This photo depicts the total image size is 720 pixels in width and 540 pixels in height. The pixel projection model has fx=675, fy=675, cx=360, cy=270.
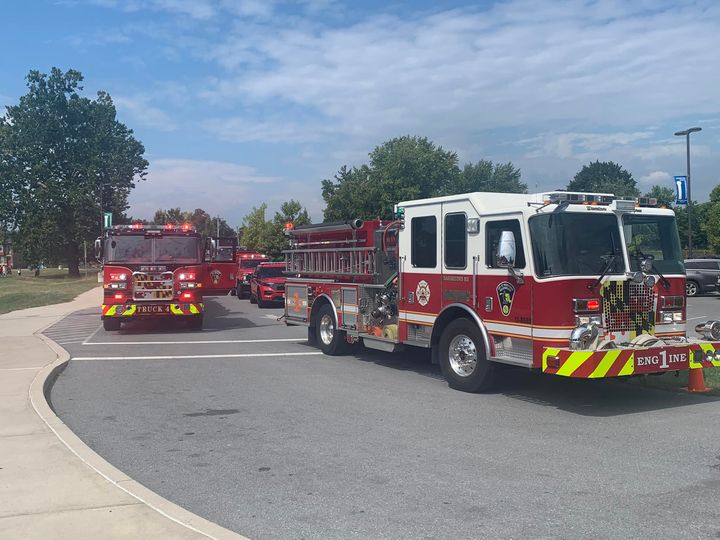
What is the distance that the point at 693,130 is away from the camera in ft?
105

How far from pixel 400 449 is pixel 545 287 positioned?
8.82 ft

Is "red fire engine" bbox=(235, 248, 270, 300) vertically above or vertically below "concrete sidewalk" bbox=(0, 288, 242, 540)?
above

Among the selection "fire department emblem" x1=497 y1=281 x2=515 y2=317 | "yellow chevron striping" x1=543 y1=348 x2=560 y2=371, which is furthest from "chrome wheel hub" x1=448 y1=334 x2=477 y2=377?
"yellow chevron striping" x1=543 y1=348 x2=560 y2=371

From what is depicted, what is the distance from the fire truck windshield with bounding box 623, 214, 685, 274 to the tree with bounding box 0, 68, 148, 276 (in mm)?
52686

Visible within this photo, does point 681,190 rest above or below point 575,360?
above

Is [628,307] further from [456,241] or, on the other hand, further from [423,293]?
[423,293]

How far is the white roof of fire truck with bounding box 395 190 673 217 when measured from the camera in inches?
320

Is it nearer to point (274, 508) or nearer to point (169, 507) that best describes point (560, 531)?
point (274, 508)

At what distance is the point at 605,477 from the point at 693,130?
1212 inches

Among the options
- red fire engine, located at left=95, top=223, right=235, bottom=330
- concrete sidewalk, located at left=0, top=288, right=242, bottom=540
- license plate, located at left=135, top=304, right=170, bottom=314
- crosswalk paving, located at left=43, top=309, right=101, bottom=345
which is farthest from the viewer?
license plate, located at left=135, top=304, right=170, bottom=314

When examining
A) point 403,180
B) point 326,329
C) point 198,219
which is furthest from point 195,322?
point 198,219

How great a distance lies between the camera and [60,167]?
58.7 m

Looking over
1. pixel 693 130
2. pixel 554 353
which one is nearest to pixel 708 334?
pixel 554 353

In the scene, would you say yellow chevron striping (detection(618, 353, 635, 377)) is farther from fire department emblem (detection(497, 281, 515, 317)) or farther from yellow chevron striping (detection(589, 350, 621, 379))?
fire department emblem (detection(497, 281, 515, 317))
